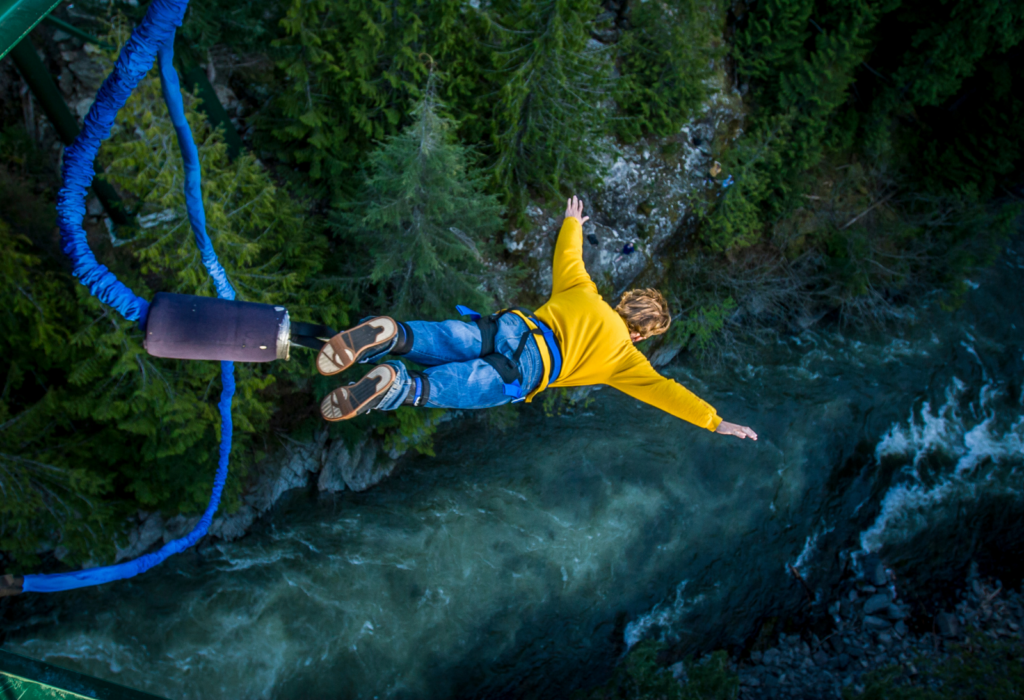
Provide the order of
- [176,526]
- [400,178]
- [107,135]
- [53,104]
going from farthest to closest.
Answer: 1. [176,526]
2. [53,104]
3. [400,178]
4. [107,135]

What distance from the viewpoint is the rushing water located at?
7.39 meters

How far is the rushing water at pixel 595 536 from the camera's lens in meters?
7.39

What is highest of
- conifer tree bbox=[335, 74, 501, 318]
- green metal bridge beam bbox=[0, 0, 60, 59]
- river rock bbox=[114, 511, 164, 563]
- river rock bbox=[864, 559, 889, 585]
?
conifer tree bbox=[335, 74, 501, 318]

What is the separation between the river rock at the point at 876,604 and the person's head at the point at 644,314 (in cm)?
869

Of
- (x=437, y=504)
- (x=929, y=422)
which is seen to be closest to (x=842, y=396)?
(x=929, y=422)

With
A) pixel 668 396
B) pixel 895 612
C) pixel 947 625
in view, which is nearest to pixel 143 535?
pixel 668 396

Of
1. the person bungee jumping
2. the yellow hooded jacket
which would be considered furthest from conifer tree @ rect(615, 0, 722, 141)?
the yellow hooded jacket

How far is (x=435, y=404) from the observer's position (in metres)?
3.69

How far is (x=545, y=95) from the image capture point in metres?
6.44

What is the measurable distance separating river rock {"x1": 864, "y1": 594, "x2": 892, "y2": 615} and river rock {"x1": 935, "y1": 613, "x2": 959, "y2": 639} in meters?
0.89

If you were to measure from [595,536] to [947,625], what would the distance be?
21.6ft

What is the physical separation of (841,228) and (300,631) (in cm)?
1191

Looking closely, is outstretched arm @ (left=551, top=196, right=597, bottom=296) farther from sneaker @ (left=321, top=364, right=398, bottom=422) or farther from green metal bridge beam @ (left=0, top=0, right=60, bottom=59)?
green metal bridge beam @ (left=0, top=0, right=60, bottom=59)

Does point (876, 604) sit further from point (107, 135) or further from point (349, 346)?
point (107, 135)
